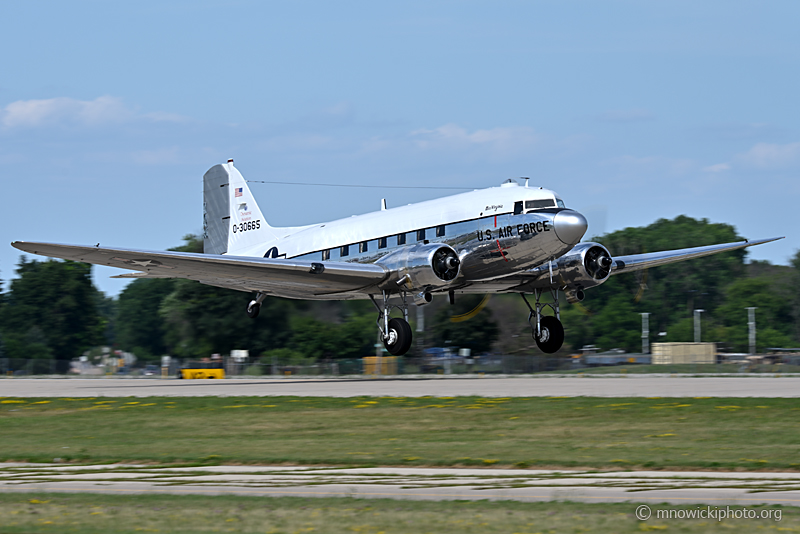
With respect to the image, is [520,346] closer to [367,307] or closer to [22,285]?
[367,307]

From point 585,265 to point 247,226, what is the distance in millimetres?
17836

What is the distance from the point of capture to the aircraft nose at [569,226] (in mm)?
31969

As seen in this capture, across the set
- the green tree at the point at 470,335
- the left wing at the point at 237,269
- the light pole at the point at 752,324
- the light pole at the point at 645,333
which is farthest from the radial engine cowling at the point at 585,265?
the light pole at the point at 752,324

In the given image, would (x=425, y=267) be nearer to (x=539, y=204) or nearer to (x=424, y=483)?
(x=539, y=204)

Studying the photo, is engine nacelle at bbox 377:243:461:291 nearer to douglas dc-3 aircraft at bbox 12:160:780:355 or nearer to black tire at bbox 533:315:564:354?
douglas dc-3 aircraft at bbox 12:160:780:355

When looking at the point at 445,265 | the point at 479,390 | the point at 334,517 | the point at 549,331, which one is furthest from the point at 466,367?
the point at 334,517

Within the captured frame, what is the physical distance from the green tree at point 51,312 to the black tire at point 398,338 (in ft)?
161

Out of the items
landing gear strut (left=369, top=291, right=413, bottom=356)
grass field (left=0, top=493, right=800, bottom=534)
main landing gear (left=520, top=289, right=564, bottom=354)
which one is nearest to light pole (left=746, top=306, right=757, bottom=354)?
main landing gear (left=520, top=289, right=564, bottom=354)

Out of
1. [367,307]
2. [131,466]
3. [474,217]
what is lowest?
[131,466]

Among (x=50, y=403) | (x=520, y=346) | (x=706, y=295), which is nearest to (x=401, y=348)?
(x=50, y=403)

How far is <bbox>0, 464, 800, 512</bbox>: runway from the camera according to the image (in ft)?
40.6

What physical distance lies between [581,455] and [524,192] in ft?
59.0

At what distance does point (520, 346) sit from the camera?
66188 mm

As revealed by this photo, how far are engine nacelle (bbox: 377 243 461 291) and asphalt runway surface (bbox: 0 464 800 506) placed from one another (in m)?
17.7
